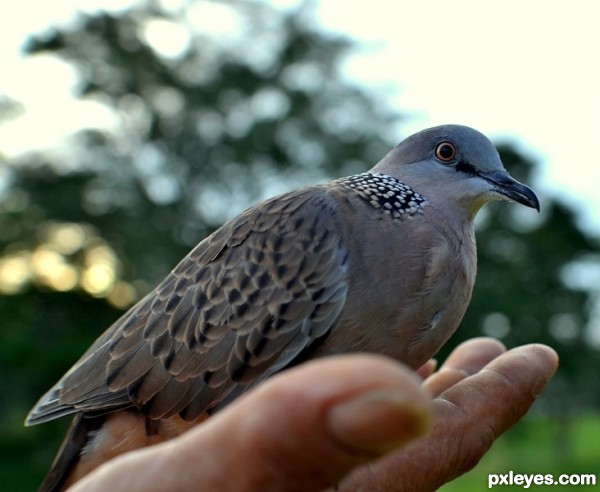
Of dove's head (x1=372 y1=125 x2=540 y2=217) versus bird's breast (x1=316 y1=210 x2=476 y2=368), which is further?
dove's head (x1=372 y1=125 x2=540 y2=217)

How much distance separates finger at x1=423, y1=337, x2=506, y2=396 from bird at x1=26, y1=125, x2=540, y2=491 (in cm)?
92

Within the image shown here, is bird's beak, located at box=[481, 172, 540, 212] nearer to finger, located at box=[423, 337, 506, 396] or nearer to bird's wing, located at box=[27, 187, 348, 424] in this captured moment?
bird's wing, located at box=[27, 187, 348, 424]

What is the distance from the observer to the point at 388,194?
333 centimetres

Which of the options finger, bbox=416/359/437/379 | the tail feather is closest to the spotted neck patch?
finger, bbox=416/359/437/379

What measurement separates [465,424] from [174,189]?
1807 centimetres

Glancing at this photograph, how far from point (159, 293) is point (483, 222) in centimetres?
1829

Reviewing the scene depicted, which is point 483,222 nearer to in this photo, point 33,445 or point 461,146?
point 33,445

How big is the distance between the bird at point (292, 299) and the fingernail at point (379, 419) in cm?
145

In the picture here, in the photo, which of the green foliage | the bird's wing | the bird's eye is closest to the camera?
the bird's wing

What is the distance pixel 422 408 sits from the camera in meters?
1.49

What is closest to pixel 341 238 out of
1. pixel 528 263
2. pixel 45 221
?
pixel 45 221

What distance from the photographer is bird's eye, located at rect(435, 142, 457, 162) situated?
3.59m

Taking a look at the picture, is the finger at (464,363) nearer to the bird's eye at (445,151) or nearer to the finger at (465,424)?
the finger at (465,424)

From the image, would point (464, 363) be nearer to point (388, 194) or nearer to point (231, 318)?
point (388, 194)
